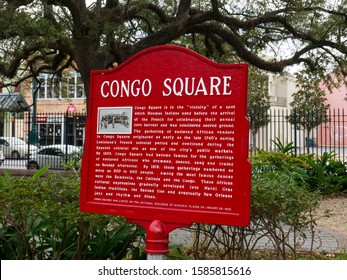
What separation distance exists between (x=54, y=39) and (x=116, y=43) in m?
2.79

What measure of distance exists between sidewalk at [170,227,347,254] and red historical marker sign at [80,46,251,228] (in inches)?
140

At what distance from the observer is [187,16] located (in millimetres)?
19594

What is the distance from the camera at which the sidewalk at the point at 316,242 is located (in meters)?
8.25

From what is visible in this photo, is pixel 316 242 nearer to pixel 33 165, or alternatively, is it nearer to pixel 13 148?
pixel 33 165

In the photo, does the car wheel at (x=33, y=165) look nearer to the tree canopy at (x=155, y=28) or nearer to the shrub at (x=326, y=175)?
the tree canopy at (x=155, y=28)

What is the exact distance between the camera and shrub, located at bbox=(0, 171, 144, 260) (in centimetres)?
519

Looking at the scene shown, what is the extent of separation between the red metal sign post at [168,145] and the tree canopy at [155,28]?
463 inches

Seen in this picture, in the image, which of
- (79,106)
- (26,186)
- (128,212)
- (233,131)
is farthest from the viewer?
(79,106)

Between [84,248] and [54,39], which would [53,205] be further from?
[54,39]

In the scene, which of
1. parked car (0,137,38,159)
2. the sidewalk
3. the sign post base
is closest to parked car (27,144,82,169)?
parked car (0,137,38,159)

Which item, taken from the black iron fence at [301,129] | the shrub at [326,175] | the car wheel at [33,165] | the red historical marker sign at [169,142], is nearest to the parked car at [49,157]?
the car wheel at [33,165]

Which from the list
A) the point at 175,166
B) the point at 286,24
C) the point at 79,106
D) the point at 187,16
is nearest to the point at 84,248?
the point at 175,166

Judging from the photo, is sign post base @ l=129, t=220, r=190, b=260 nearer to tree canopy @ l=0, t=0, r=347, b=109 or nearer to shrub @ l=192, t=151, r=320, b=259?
shrub @ l=192, t=151, r=320, b=259

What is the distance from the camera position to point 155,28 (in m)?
21.7
